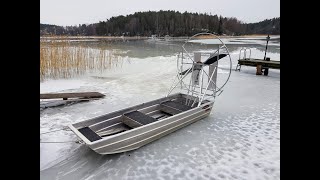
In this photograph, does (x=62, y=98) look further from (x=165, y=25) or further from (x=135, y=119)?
(x=165, y=25)

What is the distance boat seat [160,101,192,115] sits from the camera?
17.5 feet

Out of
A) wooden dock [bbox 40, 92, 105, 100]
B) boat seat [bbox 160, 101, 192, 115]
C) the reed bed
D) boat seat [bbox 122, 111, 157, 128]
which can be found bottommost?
boat seat [bbox 122, 111, 157, 128]

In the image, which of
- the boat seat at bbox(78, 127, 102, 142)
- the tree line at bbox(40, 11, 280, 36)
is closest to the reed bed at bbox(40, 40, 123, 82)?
the boat seat at bbox(78, 127, 102, 142)

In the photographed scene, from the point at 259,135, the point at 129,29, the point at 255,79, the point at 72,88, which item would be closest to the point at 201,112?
the point at 259,135

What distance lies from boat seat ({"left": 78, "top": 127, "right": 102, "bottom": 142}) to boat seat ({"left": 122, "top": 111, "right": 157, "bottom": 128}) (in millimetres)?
857

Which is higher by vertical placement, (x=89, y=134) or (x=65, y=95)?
(x=65, y=95)

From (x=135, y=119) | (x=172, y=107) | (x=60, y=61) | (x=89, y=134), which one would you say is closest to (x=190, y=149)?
(x=135, y=119)

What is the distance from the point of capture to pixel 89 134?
3.83m

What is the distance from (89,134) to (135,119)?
1.00 meters

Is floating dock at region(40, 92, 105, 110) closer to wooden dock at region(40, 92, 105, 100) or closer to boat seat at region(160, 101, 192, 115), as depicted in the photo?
wooden dock at region(40, 92, 105, 100)

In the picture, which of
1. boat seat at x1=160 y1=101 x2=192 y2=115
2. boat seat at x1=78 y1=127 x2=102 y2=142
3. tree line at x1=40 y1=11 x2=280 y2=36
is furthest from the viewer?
tree line at x1=40 y1=11 x2=280 y2=36

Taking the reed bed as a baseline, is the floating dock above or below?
below

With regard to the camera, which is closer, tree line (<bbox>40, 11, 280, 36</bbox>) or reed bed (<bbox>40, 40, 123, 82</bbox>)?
reed bed (<bbox>40, 40, 123, 82</bbox>)
